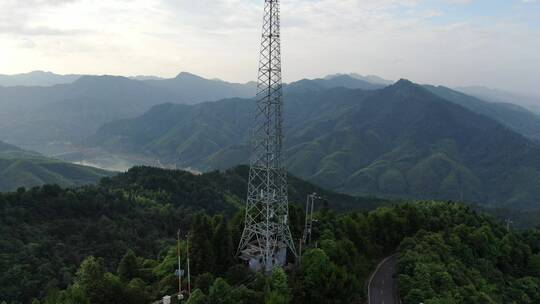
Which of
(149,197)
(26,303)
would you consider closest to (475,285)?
(26,303)

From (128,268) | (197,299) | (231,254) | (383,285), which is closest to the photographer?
(197,299)

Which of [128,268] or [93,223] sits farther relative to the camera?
[93,223]

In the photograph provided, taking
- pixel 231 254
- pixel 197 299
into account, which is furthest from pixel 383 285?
pixel 197 299

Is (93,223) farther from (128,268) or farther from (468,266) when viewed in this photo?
(468,266)

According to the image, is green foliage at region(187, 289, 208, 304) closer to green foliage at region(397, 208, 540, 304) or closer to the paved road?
the paved road

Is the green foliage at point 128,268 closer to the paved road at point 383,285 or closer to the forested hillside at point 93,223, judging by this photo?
the forested hillside at point 93,223

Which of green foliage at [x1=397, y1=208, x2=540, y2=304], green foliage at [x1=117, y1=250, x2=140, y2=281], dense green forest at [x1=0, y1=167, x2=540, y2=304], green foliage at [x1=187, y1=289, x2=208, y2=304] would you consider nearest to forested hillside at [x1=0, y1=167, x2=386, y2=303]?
dense green forest at [x1=0, y1=167, x2=540, y2=304]
